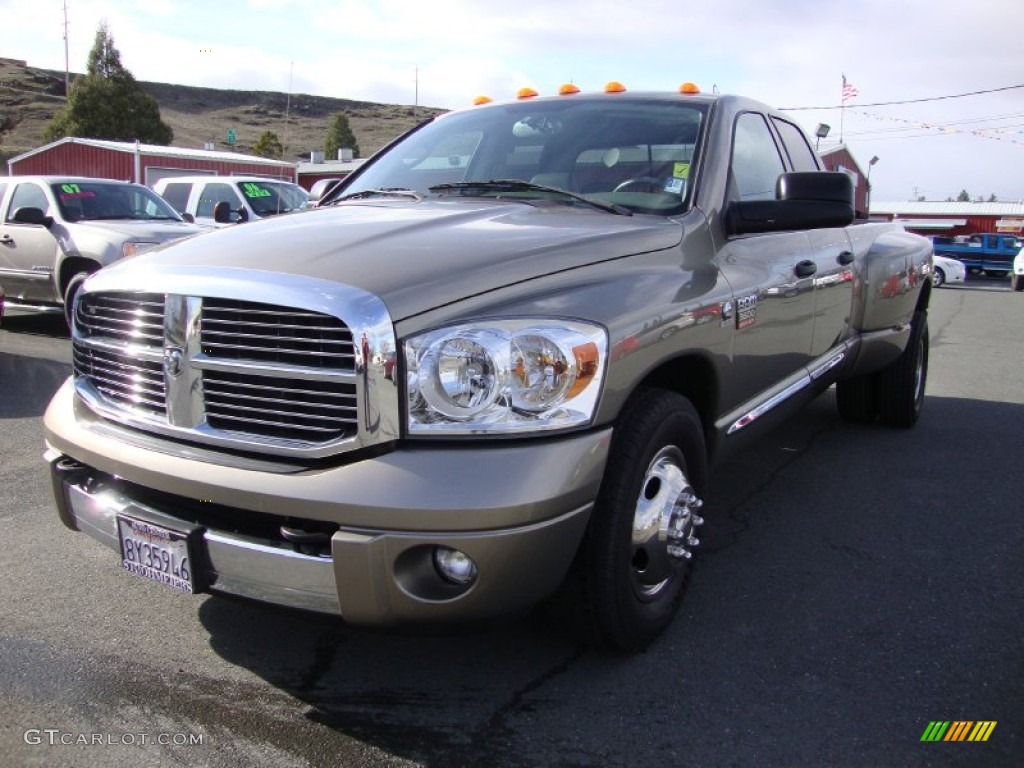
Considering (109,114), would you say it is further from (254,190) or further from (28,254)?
(28,254)

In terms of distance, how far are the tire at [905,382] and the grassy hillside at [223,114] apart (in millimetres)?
80746

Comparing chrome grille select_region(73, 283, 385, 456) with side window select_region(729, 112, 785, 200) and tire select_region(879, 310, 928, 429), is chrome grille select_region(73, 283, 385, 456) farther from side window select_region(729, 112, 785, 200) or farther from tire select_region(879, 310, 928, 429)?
tire select_region(879, 310, 928, 429)

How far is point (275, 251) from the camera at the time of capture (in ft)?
8.46

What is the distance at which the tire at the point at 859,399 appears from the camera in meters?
5.83

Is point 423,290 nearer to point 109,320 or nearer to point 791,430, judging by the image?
point 109,320

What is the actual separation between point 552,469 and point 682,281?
982 millimetres

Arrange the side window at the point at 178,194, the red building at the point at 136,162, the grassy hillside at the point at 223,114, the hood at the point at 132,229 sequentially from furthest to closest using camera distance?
1. the grassy hillside at the point at 223,114
2. the red building at the point at 136,162
3. the side window at the point at 178,194
4. the hood at the point at 132,229

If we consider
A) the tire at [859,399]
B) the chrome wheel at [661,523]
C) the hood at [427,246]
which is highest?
the hood at [427,246]

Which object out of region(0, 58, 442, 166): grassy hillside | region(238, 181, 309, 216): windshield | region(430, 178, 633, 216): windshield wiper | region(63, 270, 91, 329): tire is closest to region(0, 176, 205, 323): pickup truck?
region(63, 270, 91, 329): tire

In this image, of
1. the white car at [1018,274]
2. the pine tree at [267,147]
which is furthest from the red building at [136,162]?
the pine tree at [267,147]

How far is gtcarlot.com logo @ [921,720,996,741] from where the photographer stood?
97.1 inches

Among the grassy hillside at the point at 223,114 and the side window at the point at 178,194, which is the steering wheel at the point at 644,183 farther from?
the grassy hillside at the point at 223,114

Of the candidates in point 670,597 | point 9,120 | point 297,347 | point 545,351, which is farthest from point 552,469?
point 9,120

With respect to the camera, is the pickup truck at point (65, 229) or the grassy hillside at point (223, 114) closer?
the pickup truck at point (65, 229)
